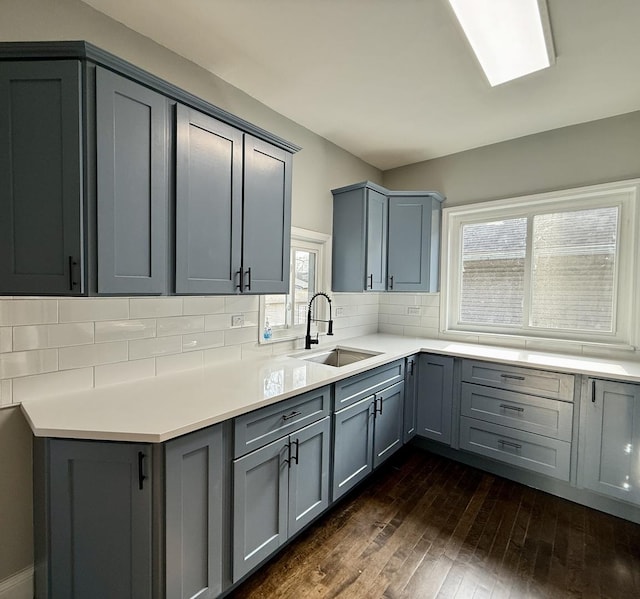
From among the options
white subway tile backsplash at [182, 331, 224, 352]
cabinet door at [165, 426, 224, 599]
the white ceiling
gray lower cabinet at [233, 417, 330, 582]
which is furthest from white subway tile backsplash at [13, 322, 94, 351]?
the white ceiling

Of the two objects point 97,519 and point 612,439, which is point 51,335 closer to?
point 97,519

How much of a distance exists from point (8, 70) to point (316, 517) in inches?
98.1

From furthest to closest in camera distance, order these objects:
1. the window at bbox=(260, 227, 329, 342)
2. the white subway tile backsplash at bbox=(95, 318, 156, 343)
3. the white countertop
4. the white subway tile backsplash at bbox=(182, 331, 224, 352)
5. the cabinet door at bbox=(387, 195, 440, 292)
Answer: the cabinet door at bbox=(387, 195, 440, 292)
the window at bbox=(260, 227, 329, 342)
the white subway tile backsplash at bbox=(182, 331, 224, 352)
the white subway tile backsplash at bbox=(95, 318, 156, 343)
the white countertop

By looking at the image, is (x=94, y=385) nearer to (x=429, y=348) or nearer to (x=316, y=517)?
(x=316, y=517)

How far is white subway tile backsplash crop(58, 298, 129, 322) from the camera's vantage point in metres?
1.52

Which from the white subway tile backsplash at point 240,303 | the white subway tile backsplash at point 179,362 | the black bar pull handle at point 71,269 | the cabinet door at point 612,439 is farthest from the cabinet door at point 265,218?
the cabinet door at point 612,439

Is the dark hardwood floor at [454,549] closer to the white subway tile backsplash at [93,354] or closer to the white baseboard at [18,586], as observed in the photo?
the white baseboard at [18,586]

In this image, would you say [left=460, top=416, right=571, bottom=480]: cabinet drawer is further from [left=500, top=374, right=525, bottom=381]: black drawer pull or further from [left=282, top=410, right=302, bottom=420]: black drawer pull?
[left=282, top=410, right=302, bottom=420]: black drawer pull

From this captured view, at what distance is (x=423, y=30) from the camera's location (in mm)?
1702

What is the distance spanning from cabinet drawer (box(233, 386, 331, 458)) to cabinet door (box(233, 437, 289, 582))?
5cm

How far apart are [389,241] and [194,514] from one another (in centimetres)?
264

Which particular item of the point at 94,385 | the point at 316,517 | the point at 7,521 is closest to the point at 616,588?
the point at 316,517

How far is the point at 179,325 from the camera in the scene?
1930 millimetres

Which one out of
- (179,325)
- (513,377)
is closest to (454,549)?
(513,377)
